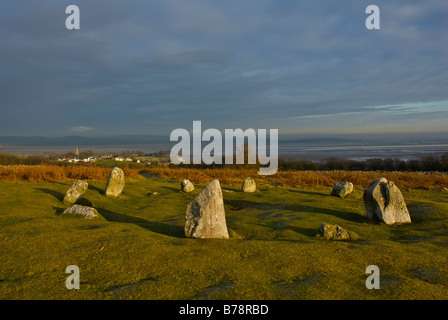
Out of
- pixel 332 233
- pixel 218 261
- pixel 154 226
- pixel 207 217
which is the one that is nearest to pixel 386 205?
pixel 332 233

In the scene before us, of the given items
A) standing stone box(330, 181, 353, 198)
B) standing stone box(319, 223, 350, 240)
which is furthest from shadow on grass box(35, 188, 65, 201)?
standing stone box(330, 181, 353, 198)

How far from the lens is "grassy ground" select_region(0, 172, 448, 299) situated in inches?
173

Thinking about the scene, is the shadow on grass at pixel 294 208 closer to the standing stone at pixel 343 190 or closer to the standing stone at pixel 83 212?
the standing stone at pixel 343 190

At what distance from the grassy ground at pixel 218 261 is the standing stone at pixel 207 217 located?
59cm

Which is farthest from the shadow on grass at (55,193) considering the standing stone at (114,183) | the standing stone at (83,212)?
the standing stone at (83,212)

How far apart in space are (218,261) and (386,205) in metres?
7.30

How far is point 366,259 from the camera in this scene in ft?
19.3

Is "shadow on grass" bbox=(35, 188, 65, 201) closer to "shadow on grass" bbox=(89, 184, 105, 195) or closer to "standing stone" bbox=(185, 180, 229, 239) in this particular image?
"shadow on grass" bbox=(89, 184, 105, 195)

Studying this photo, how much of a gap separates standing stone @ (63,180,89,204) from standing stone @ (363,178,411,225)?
38.4 ft

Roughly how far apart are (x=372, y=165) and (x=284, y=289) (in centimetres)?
3984

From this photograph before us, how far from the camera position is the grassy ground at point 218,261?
438 centimetres

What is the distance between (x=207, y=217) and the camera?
25.2 ft

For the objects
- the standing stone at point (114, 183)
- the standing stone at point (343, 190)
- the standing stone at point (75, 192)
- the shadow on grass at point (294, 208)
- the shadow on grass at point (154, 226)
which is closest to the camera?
the shadow on grass at point (154, 226)
